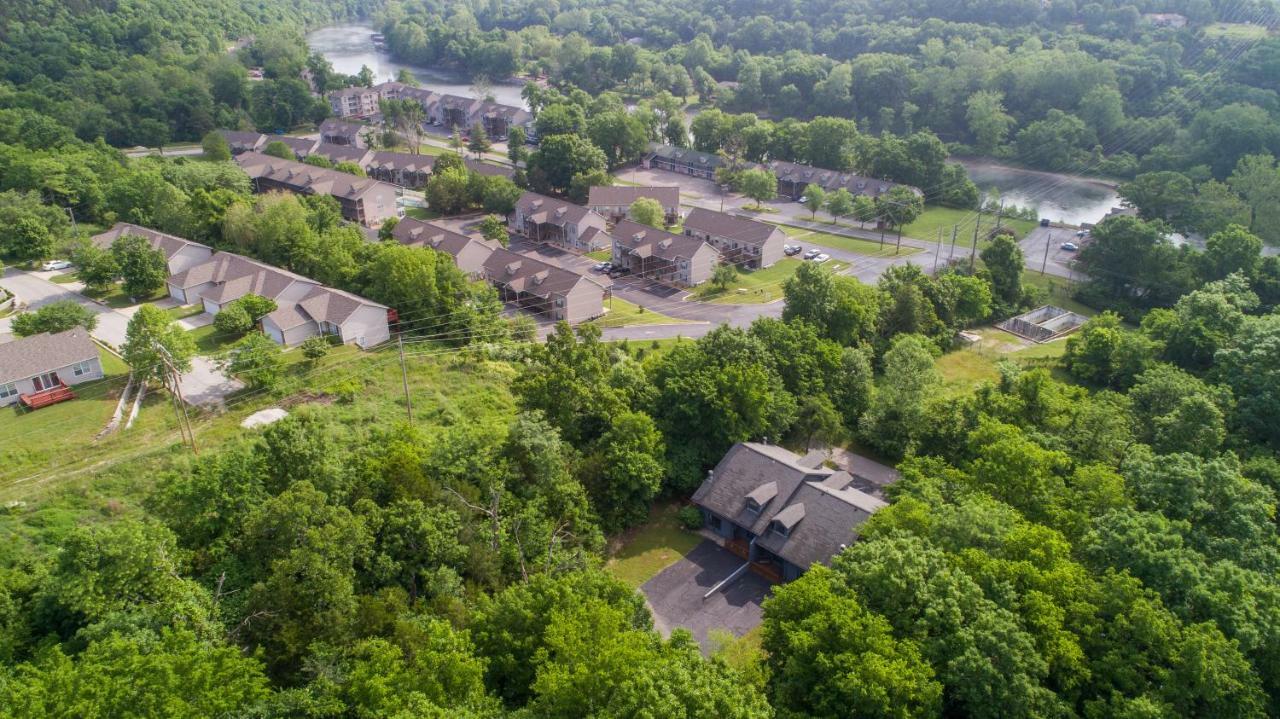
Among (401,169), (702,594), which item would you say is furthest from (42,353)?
(401,169)

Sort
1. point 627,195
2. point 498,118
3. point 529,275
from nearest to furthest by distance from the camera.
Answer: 1. point 529,275
2. point 627,195
3. point 498,118

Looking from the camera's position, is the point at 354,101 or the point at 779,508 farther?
the point at 354,101

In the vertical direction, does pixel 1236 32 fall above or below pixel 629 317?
above

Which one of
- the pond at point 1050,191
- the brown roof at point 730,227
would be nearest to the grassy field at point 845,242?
the brown roof at point 730,227

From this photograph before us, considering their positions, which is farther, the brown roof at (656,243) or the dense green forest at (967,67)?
the dense green forest at (967,67)

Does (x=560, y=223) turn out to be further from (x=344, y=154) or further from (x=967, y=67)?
(x=967, y=67)

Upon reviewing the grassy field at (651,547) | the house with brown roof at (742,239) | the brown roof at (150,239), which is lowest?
the grassy field at (651,547)

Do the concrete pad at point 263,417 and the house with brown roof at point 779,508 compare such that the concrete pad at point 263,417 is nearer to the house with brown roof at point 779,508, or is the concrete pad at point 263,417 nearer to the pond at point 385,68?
the house with brown roof at point 779,508

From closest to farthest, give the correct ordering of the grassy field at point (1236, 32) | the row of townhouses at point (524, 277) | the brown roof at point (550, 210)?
the row of townhouses at point (524, 277) → the brown roof at point (550, 210) → the grassy field at point (1236, 32)

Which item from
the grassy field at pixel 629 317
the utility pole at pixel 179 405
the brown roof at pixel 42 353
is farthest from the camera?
the grassy field at pixel 629 317
